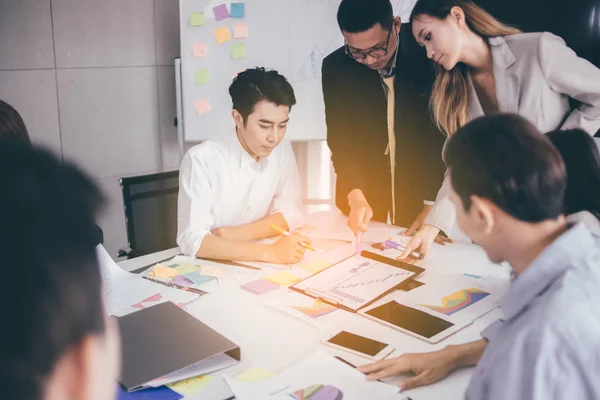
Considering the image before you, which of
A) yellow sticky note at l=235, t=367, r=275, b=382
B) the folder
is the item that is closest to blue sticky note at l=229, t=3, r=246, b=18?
the folder

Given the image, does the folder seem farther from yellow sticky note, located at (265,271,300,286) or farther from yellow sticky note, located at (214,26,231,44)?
yellow sticky note, located at (214,26,231,44)

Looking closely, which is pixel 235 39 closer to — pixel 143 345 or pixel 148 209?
pixel 148 209

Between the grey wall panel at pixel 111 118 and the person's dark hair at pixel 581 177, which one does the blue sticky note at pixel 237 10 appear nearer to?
the grey wall panel at pixel 111 118

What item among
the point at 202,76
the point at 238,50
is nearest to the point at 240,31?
the point at 238,50

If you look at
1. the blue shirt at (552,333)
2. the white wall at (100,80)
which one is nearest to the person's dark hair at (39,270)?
the blue shirt at (552,333)

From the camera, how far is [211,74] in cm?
313

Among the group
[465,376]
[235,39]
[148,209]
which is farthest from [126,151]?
[465,376]

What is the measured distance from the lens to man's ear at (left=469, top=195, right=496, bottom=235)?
0.94 meters

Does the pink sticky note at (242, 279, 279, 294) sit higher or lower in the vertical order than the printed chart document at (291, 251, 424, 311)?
lower

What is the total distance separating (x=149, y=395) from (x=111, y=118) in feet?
7.97

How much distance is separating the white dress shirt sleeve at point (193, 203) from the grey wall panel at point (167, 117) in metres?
1.48

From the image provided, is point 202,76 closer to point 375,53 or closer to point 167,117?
point 167,117

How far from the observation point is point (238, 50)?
3.07 meters

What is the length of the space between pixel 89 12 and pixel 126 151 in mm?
806
